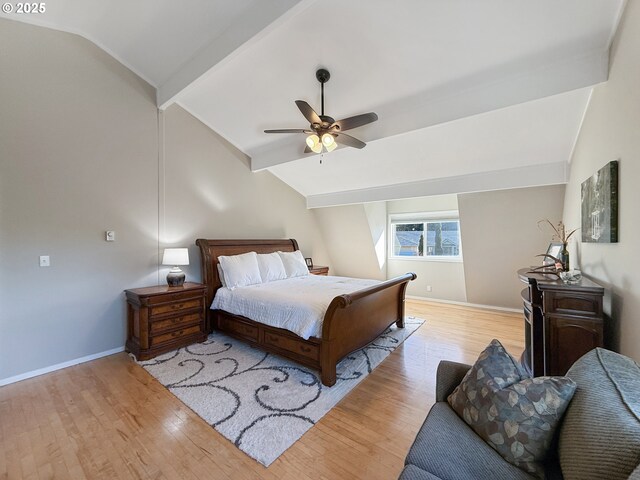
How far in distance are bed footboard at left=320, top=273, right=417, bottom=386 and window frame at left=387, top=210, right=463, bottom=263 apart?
2.21m

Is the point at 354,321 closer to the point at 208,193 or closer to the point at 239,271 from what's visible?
the point at 239,271

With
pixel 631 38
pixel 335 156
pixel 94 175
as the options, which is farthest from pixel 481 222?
pixel 94 175

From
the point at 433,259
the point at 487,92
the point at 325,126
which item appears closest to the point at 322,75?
the point at 325,126

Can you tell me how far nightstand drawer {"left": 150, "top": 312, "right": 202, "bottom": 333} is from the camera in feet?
10.2

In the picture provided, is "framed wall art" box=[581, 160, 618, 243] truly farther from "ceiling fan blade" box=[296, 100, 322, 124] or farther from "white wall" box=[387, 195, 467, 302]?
"white wall" box=[387, 195, 467, 302]

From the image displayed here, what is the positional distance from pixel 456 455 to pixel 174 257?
3364 mm

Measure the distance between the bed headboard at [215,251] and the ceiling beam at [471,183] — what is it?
73.1 inches

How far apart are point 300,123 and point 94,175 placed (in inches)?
98.8

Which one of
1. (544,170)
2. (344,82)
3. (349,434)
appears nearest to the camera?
(349,434)

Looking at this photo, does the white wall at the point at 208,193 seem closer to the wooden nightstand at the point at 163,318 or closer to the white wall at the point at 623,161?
the wooden nightstand at the point at 163,318

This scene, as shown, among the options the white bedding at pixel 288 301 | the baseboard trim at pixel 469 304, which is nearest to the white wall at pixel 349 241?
the baseboard trim at pixel 469 304

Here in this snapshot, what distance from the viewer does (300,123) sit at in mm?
3725

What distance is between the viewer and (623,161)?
69.5 inches

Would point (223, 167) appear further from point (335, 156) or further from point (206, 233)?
point (335, 156)
